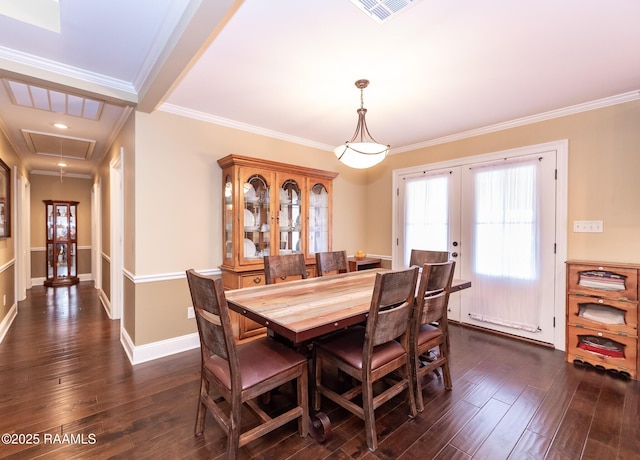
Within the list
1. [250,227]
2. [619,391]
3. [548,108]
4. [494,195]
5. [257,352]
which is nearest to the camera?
[257,352]

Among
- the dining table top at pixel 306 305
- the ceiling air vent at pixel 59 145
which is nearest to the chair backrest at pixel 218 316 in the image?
the dining table top at pixel 306 305

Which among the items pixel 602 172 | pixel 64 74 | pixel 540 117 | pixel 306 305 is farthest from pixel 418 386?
pixel 64 74

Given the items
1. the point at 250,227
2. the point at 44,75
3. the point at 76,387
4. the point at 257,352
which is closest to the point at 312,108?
the point at 250,227

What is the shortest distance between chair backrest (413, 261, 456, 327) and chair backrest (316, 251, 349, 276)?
3.60ft

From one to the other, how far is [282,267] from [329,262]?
21.5 inches

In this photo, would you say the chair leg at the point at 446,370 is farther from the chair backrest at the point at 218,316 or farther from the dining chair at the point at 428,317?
the chair backrest at the point at 218,316

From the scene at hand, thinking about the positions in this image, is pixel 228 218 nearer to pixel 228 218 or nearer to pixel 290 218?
pixel 228 218

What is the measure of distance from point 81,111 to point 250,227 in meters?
2.04

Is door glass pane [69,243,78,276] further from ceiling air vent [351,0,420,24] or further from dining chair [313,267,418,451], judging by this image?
ceiling air vent [351,0,420,24]

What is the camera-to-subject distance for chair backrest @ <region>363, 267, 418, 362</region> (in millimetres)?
1585

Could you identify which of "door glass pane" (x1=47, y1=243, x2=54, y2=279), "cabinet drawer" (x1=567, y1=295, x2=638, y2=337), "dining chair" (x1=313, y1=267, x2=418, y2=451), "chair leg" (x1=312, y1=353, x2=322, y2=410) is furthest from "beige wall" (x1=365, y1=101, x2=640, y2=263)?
"door glass pane" (x1=47, y1=243, x2=54, y2=279)

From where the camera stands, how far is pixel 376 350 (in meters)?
1.82

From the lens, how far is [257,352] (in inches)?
68.6

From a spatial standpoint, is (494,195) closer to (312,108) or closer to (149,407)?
(312,108)
